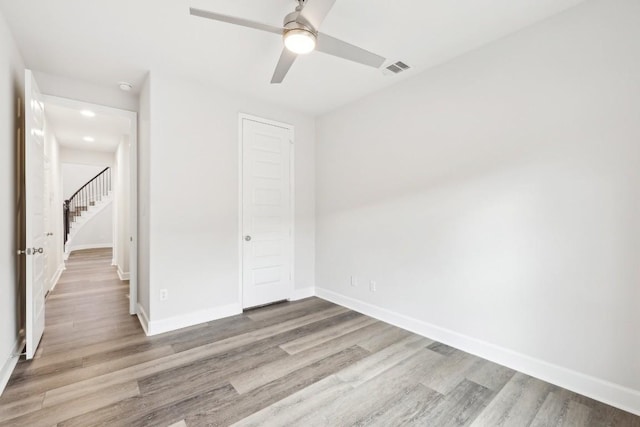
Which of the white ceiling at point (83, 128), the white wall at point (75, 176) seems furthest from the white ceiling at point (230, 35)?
the white wall at point (75, 176)

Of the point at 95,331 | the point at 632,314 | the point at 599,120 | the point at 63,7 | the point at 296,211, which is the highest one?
the point at 63,7

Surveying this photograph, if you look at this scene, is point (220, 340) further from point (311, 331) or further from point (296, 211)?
point (296, 211)

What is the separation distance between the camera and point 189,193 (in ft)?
10.5

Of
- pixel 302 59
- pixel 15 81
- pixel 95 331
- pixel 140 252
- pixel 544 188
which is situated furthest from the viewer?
pixel 140 252

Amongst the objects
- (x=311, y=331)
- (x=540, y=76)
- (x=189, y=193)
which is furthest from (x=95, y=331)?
(x=540, y=76)

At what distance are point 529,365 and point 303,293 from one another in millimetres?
2739

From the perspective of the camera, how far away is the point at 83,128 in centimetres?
501

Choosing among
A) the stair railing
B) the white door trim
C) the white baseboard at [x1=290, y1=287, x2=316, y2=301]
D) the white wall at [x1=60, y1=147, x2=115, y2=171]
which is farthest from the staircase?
the white baseboard at [x1=290, y1=287, x2=316, y2=301]

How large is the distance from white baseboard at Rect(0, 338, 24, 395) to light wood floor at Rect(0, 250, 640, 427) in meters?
0.06

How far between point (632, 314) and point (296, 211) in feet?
11.1

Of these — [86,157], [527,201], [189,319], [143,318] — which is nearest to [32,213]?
[143,318]

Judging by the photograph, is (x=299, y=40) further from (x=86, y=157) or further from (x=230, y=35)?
(x=86, y=157)

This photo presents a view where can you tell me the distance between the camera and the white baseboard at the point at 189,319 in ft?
9.74

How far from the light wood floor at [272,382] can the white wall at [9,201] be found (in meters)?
0.32
